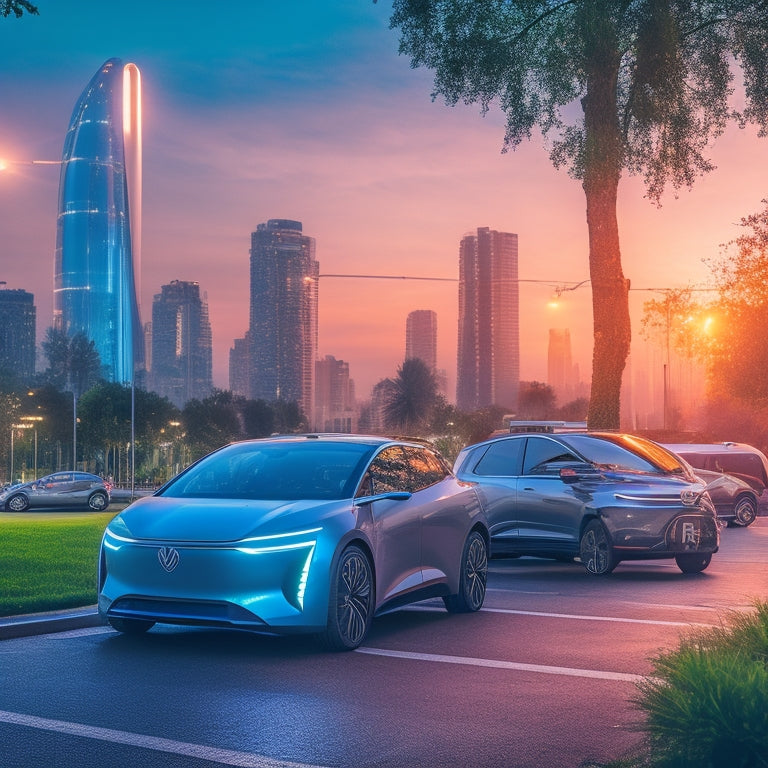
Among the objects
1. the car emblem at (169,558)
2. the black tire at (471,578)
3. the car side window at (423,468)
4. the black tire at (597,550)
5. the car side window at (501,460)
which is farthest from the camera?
the car side window at (501,460)

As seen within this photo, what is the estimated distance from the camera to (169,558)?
8.43m

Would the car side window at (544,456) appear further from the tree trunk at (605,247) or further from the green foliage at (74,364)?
the green foliage at (74,364)

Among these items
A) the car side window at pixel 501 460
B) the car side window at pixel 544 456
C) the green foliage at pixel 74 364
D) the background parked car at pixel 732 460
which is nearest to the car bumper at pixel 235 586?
the car side window at pixel 544 456

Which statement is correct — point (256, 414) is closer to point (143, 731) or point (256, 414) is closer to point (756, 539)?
point (756, 539)

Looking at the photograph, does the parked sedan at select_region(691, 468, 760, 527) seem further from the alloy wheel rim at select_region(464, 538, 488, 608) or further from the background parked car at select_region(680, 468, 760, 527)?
the alloy wheel rim at select_region(464, 538, 488, 608)

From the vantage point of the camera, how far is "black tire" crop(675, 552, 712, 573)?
15.3 m

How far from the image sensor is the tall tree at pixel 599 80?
24.9 meters

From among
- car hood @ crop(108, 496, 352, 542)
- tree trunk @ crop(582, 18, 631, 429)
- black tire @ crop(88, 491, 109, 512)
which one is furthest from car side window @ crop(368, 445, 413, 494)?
black tire @ crop(88, 491, 109, 512)

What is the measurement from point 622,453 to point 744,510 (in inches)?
548

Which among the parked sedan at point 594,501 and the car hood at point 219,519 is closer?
the car hood at point 219,519

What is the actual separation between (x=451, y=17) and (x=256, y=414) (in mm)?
118587

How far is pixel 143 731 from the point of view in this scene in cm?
626

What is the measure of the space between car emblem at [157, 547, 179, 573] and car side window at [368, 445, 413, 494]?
74.4 inches

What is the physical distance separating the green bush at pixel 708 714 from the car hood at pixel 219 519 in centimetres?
337
